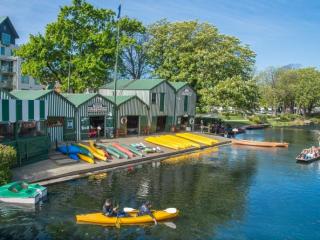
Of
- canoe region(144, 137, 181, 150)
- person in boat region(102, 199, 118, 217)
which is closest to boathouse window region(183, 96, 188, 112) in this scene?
canoe region(144, 137, 181, 150)

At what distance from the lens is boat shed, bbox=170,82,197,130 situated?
63.3m

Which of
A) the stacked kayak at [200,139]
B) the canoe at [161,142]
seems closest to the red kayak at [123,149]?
the canoe at [161,142]

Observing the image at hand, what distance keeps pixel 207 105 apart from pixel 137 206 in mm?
47724

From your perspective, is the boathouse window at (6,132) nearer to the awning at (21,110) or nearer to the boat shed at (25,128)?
the boat shed at (25,128)

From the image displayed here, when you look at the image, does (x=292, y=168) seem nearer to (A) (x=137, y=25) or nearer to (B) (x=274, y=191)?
(B) (x=274, y=191)

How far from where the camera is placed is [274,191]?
1300 inches

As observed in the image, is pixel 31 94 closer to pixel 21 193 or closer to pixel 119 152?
pixel 119 152

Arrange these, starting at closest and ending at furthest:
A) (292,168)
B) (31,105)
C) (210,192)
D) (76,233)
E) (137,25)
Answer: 1. (76,233)
2. (210,192)
3. (31,105)
4. (292,168)
5. (137,25)

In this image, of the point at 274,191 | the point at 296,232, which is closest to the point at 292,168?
the point at 274,191


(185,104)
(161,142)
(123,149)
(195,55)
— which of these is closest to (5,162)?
(123,149)

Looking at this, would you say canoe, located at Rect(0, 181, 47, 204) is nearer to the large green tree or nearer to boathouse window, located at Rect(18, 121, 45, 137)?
boathouse window, located at Rect(18, 121, 45, 137)

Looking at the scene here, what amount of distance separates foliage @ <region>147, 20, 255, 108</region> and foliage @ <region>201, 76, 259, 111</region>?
48cm

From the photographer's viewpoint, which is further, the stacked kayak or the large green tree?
the large green tree

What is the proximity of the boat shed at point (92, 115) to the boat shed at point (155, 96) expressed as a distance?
7.96 m
